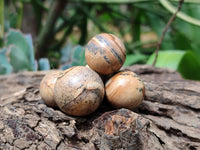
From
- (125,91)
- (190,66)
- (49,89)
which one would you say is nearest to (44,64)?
(49,89)

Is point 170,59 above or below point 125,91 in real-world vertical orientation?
below

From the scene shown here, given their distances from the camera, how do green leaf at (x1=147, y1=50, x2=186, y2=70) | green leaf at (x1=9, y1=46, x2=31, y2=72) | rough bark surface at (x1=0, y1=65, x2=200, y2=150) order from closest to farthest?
1. rough bark surface at (x1=0, y1=65, x2=200, y2=150)
2. green leaf at (x1=9, y1=46, x2=31, y2=72)
3. green leaf at (x1=147, y1=50, x2=186, y2=70)

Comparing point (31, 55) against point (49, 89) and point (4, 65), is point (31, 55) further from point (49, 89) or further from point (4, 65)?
point (49, 89)

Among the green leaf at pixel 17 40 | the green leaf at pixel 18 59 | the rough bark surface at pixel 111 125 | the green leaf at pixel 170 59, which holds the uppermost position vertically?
the green leaf at pixel 17 40

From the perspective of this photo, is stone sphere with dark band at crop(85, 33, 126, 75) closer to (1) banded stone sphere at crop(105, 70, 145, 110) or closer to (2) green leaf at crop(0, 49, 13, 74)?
(1) banded stone sphere at crop(105, 70, 145, 110)

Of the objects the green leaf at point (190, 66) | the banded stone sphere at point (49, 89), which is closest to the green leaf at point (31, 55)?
the banded stone sphere at point (49, 89)

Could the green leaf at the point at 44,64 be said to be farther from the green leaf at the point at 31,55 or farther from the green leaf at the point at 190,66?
the green leaf at the point at 190,66

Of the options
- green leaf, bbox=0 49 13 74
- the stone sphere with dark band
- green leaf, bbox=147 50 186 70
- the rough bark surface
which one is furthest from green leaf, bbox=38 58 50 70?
green leaf, bbox=147 50 186 70
